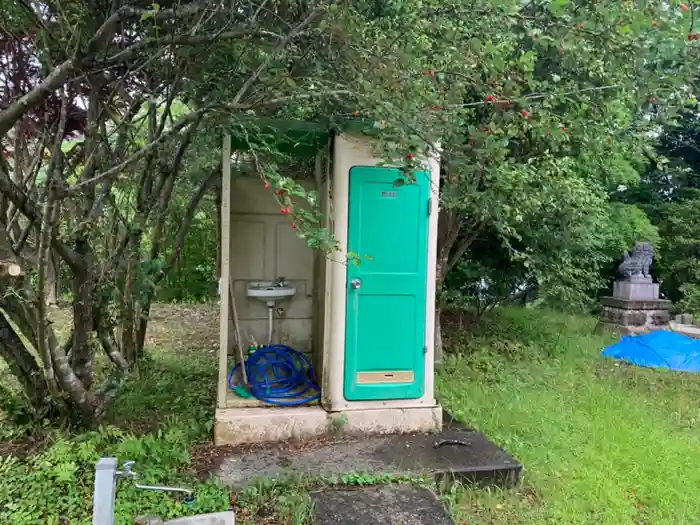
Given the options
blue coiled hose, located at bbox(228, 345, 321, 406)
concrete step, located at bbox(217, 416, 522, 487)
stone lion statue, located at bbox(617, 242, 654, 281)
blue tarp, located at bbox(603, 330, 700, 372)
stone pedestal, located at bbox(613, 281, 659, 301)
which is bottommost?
concrete step, located at bbox(217, 416, 522, 487)

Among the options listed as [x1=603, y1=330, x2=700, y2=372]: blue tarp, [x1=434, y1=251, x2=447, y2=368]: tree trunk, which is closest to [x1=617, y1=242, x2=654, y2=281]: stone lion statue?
[x1=603, y1=330, x2=700, y2=372]: blue tarp

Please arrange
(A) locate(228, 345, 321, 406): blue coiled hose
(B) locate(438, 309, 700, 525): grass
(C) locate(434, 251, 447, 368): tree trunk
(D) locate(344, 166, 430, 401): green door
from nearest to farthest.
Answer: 1. (B) locate(438, 309, 700, 525): grass
2. (D) locate(344, 166, 430, 401): green door
3. (A) locate(228, 345, 321, 406): blue coiled hose
4. (C) locate(434, 251, 447, 368): tree trunk

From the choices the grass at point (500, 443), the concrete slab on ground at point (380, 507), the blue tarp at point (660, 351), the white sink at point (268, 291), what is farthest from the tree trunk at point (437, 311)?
the concrete slab on ground at point (380, 507)

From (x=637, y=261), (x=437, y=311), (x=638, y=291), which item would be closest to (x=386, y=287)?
(x=437, y=311)

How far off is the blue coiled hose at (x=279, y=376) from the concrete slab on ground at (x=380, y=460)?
0.44m

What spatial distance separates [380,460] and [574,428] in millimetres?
1761

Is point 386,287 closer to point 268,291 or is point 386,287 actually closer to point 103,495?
point 268,291

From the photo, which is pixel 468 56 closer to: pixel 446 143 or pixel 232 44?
pixel 446 143

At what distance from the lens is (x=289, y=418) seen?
138 inches

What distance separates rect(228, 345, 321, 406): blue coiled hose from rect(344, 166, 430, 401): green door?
47cm

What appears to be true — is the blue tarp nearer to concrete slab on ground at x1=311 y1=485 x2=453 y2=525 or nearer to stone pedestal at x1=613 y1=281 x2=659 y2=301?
stone pedestal at x1=613 y1=281 x2=659 y2=301

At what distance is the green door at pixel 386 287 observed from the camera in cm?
362

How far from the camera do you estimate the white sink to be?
14.0ft

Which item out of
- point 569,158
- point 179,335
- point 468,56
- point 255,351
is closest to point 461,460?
point 255,351
